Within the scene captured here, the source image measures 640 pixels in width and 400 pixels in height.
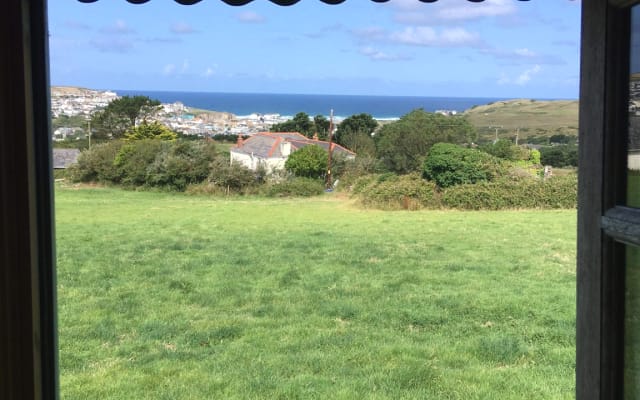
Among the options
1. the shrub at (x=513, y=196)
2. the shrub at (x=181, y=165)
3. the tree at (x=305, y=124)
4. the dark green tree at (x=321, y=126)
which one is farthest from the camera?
the tree at (x=305, y=124)

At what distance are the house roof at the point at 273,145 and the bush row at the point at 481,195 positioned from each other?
2105 mm

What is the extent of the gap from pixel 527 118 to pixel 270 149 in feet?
21.3

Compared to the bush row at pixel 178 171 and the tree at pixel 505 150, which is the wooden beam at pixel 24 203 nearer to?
the bush row at pixel 178 171

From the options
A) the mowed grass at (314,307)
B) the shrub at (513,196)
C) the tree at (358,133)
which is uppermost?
the tree at (358,133)

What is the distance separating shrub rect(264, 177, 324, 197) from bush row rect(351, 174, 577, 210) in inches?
55.0

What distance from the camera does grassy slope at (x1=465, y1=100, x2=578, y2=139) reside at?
1461 cm

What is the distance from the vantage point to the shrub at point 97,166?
1345 cm

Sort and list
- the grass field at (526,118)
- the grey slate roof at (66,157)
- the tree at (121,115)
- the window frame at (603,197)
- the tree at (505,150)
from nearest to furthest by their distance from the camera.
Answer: the window frame at (603,197), the tree at (505,150), the grey slate roof at (66,157), the grass field at (526,118), the tree at (121,115)

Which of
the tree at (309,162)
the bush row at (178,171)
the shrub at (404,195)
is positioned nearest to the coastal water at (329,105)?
the tree at (309,162)

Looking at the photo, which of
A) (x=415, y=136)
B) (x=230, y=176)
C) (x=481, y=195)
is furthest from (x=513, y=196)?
(x=230, y=176)

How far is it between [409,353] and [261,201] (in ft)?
27.3

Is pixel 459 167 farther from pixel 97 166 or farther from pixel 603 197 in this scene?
pixel 603 197

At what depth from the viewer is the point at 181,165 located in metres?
13.1

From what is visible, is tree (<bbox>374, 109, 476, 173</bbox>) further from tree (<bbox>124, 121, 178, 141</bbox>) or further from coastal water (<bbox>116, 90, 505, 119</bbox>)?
tree (<bbox>124, 121, 178, 141</bbox>)
